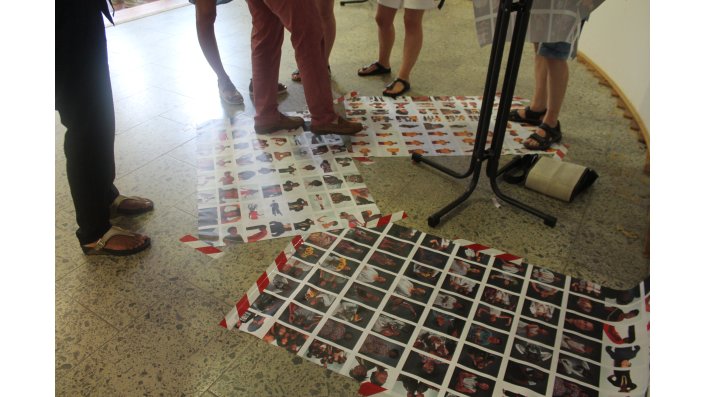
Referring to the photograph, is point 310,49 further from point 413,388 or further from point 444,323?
point 413,388

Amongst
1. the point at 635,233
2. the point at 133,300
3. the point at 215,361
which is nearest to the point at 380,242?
the point at 215,361

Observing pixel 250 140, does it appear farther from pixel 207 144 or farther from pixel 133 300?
pixel 133 300

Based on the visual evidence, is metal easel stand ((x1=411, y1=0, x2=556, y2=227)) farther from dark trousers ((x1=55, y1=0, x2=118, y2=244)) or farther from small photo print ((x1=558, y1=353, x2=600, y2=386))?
dark trousers ((x1=55, y1=0, x2=118, y2=244))

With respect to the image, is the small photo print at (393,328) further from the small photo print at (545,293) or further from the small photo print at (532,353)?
the small photo print at (545,293)

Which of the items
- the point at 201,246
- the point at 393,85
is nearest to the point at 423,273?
the point at 201,246

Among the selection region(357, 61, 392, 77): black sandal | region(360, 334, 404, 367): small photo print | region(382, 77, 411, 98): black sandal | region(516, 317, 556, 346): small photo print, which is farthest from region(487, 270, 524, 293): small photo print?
region(357, 61, 392, 77): black sandal

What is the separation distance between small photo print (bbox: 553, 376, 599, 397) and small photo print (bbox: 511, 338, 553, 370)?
4 cm

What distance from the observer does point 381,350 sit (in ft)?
3.53

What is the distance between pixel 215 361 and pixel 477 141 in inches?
38.4

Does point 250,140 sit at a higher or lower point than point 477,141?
lower

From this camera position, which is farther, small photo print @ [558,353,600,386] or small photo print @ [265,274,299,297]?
small photo print @ [265,274,299,297]

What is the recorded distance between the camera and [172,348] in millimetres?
1087

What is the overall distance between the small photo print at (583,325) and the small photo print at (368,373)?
0.48 metres

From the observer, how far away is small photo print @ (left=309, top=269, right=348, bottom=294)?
124 cm
